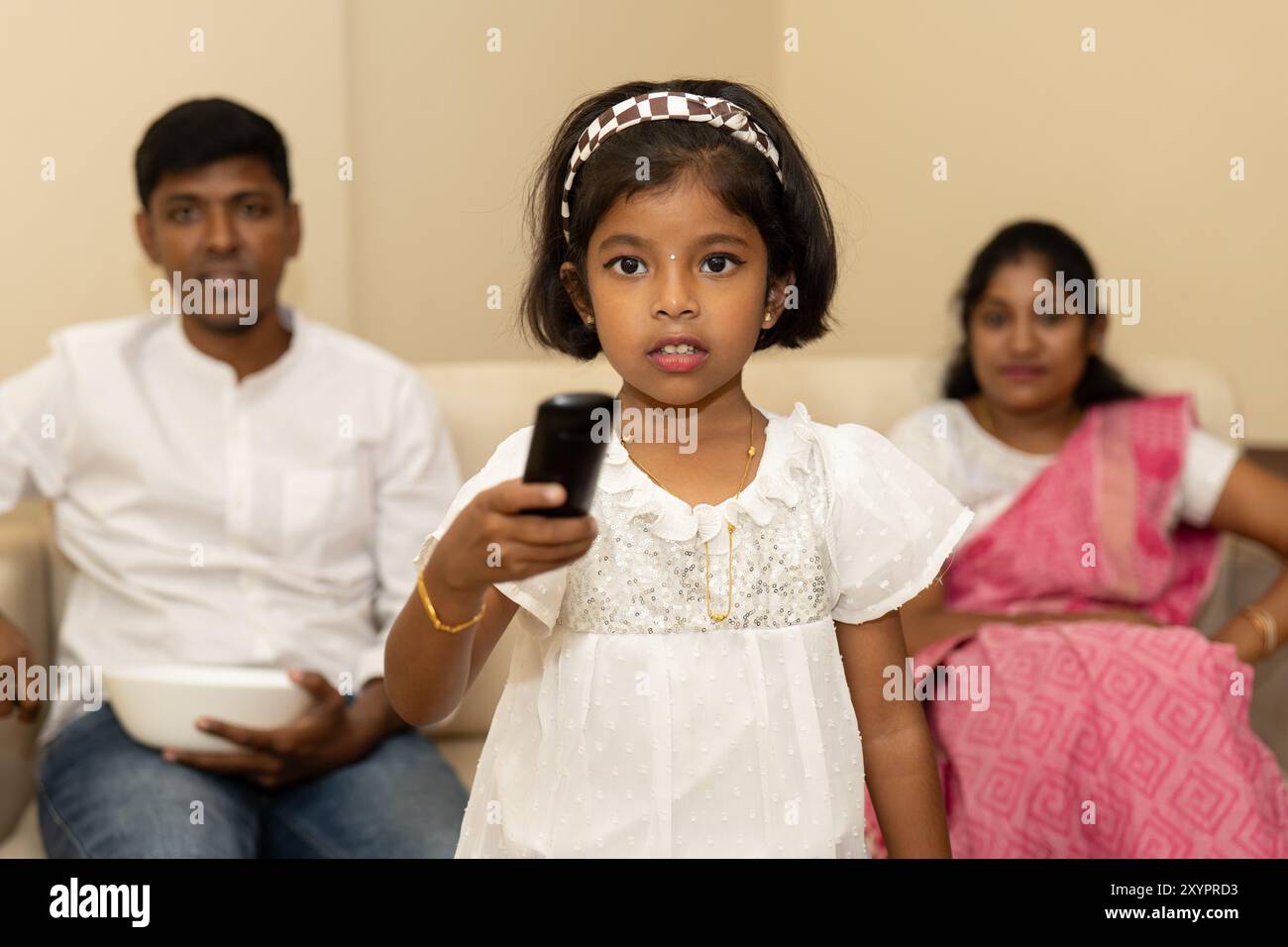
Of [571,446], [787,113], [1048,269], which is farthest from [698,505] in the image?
[787,113]

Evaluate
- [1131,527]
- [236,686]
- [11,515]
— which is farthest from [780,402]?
[11,515]

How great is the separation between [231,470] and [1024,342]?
3.45 feet

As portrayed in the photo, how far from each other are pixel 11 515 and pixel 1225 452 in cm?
167

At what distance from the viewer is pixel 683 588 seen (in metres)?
1.01

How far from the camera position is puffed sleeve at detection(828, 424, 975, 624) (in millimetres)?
1050

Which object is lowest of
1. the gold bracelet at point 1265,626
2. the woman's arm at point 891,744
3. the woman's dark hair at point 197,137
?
the gold bracelet at point 1265,626

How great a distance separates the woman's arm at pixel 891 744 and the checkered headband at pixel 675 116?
0.35 metres

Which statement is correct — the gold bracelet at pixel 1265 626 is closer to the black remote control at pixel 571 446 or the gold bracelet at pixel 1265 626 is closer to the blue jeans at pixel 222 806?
the blue jeans at pixel 222 806

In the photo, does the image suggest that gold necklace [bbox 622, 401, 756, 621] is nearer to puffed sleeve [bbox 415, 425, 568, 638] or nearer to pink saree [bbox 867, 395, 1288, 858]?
puffed sleeve [bbox 415, 425, 568, 638]

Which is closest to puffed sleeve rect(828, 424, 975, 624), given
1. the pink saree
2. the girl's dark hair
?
the girl's dark hair

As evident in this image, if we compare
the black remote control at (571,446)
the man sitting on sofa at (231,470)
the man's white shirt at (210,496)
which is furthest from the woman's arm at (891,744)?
the man's white shirt at (210,496)

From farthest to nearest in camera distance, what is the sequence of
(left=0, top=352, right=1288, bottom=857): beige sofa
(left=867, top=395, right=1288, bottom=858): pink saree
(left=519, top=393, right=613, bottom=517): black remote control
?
(left=0, top=352, right=1288, bottom=857): beige sofa < (left=867, top=395, right=1288, bottom=858): pink saree < (left=519, top=393, right=613, bottom=517): black remote control

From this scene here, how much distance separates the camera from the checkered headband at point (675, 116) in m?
1.01

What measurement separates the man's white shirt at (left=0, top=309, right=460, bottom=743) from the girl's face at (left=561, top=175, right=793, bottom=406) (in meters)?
0.85
